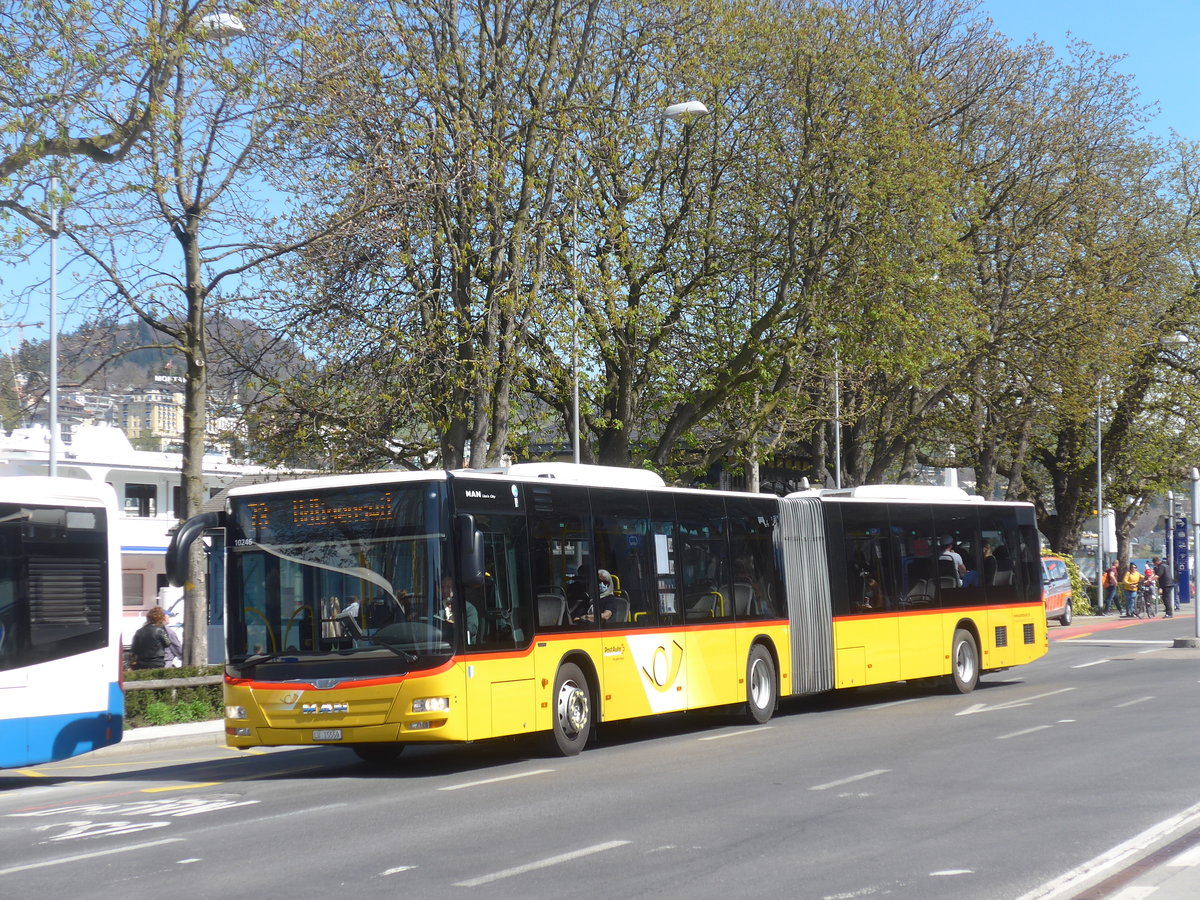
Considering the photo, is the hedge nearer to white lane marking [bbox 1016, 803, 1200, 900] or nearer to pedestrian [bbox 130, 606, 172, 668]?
pedestrian [bbox 130, 606, 172, 668]

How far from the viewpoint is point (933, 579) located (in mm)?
22359

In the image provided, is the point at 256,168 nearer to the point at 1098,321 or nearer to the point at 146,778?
the point at 146,778

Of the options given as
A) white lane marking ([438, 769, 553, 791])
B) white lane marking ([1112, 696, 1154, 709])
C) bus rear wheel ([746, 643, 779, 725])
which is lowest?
white lane marking ([1112, 696, 1154, 709])

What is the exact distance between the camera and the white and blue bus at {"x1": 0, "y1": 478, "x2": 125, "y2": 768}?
1400 cm

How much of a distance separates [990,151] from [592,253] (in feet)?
57.5

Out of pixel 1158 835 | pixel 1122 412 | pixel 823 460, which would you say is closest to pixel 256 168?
pixel 1158 835

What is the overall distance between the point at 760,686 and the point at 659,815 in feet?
28.3

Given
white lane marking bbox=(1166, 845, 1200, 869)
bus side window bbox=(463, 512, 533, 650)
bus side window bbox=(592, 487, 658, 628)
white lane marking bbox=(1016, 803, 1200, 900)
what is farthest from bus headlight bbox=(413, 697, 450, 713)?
white lane marking bbox=(1166, 845, 1200, 869)

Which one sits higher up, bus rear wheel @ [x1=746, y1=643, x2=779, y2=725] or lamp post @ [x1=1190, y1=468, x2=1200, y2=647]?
lamp post @ [x1=1190, y1=468, x2=1200, y2=647]

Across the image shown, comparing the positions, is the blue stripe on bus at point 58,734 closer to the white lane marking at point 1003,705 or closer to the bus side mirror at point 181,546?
the bus side mirror at point 181,546

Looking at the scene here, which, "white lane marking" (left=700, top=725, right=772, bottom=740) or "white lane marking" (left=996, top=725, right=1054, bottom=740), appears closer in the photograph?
"white lane marking" (left=996, top=725, right=1054, bottom=740)

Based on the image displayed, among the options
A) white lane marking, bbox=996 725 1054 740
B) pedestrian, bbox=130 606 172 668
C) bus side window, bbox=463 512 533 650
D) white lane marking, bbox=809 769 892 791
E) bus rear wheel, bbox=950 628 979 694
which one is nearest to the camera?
white lane marking, bbox=809 769 892 791

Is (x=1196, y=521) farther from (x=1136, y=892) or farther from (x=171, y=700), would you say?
(x=1136, y=892)

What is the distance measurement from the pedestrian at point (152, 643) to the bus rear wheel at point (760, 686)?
28.8 ft
